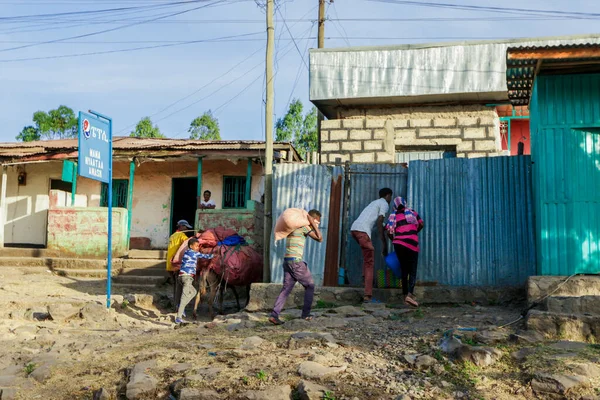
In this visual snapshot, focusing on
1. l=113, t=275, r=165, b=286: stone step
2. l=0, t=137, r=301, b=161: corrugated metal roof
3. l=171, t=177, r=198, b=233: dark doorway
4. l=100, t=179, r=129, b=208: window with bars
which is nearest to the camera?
l=113, t=275, r=165, b=286: stone step

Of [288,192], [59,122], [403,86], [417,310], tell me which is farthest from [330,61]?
[59,122]

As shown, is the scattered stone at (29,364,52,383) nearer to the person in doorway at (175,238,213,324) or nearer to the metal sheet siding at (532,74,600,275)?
the person in doorway at (175,238,213,324)

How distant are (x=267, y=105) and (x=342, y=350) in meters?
5.61

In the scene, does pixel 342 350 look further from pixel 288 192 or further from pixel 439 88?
pixel 439 88

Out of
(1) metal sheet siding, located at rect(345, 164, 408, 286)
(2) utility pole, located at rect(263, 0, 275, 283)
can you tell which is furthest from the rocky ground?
(2) utility pole, located at rect(263, 0, 275, 283)

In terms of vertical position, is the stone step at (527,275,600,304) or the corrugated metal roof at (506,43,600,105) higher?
the corrugated metal roof at (506,43,600,105)

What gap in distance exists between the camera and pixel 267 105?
1089cm

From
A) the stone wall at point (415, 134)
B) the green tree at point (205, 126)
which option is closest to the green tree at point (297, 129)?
the green tree at point (205, 126)

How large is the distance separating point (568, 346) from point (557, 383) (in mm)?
964

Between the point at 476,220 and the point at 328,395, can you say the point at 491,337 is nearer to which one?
the point at 328,395

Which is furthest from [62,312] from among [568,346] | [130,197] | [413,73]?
[413,73]

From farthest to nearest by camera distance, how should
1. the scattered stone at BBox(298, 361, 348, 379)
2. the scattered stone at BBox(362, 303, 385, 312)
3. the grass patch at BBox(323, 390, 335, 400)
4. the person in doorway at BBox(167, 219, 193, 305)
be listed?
the person in doorway at BBox(167, 219, 193, 305) → the scattered stone at BBox(362, 303, 385, 312) → the scattered stone at BBox(298, 361, 348, 379) → the grass patch at BBox(323, 390, 335, 400)

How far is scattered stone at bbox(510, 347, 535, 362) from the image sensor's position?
5699mm

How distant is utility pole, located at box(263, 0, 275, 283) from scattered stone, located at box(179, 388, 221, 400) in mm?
4961
